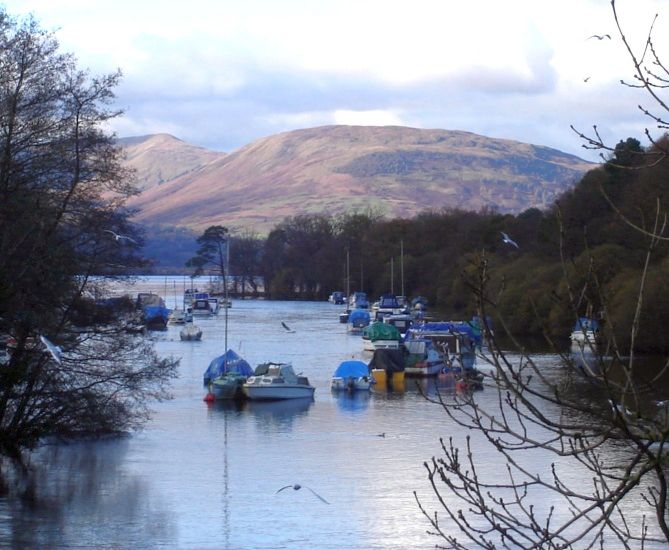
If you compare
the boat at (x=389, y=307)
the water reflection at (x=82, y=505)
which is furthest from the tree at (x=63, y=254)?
the boat at (x=389, y=307)

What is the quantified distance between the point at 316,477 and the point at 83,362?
230 inches

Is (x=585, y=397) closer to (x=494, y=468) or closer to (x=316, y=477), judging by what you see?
(x=494, y=468)

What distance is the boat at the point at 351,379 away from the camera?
42.5m

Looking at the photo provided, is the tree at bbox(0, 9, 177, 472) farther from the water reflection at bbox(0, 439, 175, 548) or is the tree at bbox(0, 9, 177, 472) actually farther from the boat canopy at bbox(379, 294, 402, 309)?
the boat canopy at bbox(379, 294, 402, 309)

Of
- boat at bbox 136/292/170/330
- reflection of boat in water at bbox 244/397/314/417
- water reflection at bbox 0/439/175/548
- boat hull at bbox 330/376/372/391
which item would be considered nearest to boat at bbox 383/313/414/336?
boat at bbox 136/292/170/330

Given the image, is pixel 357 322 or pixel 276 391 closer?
pixel 276 391

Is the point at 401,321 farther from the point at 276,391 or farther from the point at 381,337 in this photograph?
the point at 276,391

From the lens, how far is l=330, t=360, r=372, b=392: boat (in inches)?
1674

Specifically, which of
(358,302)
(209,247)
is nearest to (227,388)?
(358,302)

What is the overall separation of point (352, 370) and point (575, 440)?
3741 centimetres

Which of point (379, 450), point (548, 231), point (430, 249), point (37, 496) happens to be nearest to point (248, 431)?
point (379, 450)

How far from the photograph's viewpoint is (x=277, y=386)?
131 ft

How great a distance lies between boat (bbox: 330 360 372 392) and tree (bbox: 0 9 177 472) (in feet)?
53.0

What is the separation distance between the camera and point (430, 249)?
114875 mm
